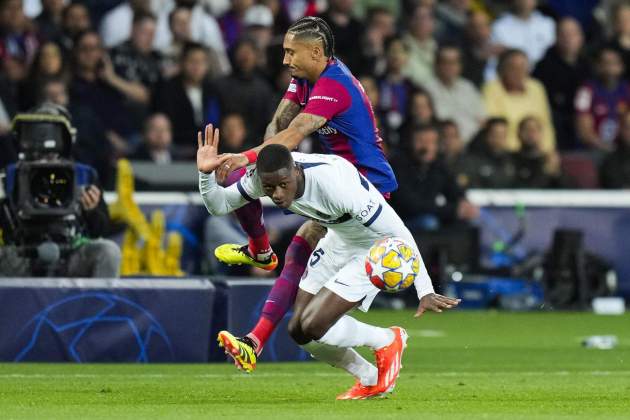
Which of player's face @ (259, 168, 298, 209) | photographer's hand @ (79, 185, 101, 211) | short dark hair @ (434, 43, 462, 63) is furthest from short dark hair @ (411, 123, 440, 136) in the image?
player's face @ (259, 168, 298, 209)

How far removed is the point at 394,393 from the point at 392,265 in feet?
3.97

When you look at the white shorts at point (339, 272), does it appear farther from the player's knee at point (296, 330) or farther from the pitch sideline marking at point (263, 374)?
the pitch sideline marking at point (263, 374)

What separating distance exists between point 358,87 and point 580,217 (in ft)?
32.9

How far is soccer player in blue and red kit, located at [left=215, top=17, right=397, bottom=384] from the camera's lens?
33.1 feet

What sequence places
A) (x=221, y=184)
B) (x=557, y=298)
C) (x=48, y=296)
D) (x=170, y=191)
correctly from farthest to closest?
(x=557, y=298) < (x=170, y=191) < (x=48, y=296) < (x=221, y=184)

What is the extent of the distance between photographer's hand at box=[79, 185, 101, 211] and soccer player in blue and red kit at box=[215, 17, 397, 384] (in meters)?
3.00

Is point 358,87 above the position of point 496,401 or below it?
above

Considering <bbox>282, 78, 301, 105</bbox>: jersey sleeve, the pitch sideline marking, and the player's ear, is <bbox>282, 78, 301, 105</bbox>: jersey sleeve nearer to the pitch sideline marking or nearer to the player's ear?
the player's ear

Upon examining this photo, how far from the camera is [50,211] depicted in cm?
1341

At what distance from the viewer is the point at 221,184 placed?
9.99 m

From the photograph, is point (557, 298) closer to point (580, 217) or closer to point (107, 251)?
point (580, 217)

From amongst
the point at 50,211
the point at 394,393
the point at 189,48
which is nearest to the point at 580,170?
the point at 189,48

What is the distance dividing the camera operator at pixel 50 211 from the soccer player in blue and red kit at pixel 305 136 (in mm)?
3056

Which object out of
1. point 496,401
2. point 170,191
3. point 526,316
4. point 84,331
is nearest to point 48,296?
point 84,331
